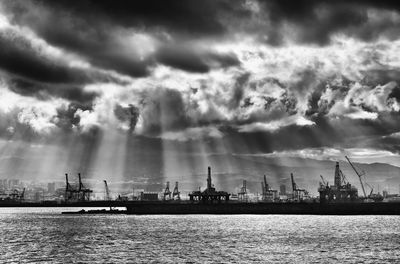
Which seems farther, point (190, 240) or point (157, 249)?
point (190, 240)

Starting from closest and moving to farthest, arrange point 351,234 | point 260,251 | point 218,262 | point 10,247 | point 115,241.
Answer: point 218,262 → point 260,251 → point 10,247 → point 115,241 → point 351,234

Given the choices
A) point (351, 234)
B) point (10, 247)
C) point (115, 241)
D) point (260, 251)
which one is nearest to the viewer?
point (260, 251)

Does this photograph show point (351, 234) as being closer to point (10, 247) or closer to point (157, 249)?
point (157, 249)

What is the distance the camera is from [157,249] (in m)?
95.2

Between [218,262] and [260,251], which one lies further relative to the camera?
[260,251]

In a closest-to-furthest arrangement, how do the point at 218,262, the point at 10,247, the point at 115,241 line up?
1. the point at 218,262
2. the point at 10,247
3. the point at 115,241

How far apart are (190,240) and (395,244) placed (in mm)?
41387

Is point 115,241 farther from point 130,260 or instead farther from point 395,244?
point 395,244

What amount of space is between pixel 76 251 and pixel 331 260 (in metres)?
43.5

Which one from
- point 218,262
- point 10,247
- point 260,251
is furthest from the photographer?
point 10,247

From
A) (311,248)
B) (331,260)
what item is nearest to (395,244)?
(311,248)

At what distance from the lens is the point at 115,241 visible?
366ft

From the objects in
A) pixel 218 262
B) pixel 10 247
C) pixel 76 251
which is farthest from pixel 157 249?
pixel 10 247

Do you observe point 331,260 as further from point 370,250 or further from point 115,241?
point 115,241
